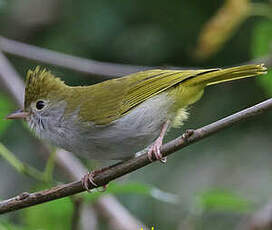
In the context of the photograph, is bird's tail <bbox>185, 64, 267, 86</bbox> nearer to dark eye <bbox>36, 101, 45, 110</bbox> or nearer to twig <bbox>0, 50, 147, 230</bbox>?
dark eye <bbox>36, 101, 45, 110</bbox>

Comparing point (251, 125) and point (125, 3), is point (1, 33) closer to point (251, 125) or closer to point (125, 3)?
point (125, 3)

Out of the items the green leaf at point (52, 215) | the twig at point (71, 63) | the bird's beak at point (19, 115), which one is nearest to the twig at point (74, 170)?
the twig at point (71, 63)

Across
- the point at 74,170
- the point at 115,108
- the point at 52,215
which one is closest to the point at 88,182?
the point at 52,215

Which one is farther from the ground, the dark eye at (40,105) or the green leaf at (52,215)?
the dark eye at (40,105)

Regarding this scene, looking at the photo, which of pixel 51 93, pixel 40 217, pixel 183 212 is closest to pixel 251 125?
pixel 183 212

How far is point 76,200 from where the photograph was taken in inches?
117

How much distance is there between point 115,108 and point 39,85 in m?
0.54

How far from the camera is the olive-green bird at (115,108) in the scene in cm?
346

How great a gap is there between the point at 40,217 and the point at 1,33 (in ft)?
10.6

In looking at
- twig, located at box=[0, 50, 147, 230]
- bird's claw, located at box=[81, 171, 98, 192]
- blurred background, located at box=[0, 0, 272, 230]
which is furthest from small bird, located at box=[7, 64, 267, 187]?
blurred background, located at box=[0, 0, 272, 230]

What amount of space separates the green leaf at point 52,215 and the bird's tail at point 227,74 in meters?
1.13

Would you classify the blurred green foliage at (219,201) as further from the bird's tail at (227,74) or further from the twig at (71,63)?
the twig at (71,63)

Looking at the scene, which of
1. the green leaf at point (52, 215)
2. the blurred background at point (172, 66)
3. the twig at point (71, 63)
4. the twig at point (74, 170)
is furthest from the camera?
the blurred background at point (172, 66)

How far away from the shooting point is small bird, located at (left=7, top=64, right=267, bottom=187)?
346 cm
